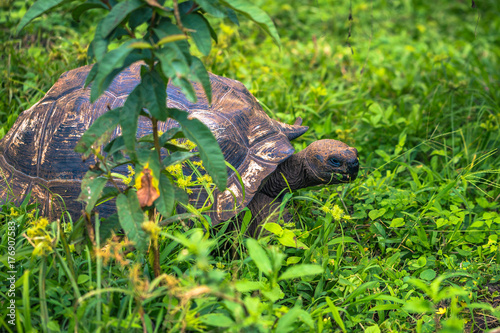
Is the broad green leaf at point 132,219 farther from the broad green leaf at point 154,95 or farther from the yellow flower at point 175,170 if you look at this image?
the yellow flower at point 175,170

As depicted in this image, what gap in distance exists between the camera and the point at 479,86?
462cm

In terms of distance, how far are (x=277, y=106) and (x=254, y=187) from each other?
186cm

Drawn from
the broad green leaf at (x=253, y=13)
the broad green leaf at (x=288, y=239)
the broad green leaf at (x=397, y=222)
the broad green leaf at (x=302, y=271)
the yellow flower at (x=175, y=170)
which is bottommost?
the broad green leaf at (x=397, y=222)

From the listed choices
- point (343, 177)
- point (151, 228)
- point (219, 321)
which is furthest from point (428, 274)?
point (151, 228)

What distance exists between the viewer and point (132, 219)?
1773mm

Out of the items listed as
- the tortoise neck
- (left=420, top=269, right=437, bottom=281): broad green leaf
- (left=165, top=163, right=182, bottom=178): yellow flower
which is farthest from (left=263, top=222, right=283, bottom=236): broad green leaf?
(left=420, top=269, right=437, bottom=281): broad green leaf

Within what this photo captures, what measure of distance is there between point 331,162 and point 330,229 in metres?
0.56

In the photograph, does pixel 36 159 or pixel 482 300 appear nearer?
pixel 482 300

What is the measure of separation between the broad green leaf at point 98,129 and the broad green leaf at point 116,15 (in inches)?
13.4

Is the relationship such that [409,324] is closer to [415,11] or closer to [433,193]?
[433,193]

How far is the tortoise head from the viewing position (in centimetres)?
300

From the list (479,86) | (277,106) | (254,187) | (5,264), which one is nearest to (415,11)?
(479,86)

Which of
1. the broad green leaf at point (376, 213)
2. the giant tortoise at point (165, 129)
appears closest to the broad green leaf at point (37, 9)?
the giant tortoise at point (165, 129)

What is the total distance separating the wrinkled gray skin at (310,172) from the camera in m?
3.00
